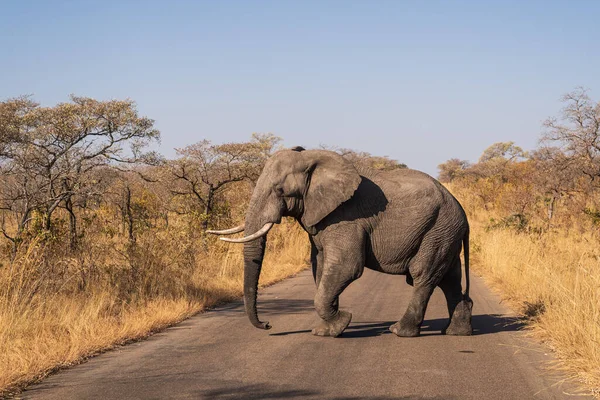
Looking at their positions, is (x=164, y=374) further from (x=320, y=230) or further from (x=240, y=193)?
(x=240, y=193)

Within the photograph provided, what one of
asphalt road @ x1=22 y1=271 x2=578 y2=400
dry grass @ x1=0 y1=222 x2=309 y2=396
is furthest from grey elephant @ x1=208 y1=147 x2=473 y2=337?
dry grass @ x1=0 y1=222 x2=309 y2=396

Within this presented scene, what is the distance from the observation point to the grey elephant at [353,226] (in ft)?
→ 26.3

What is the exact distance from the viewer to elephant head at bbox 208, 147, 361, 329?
8031 mm

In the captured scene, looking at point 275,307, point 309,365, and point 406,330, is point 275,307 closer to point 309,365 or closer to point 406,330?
point 406,330

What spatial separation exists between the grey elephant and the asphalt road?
0.46m

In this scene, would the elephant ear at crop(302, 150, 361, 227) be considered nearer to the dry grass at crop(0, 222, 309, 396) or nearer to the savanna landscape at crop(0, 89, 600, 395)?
the savanna landscape at crop(0, 89, 600, 395)

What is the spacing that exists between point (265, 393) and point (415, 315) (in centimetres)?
307

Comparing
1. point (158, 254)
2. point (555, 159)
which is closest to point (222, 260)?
point (158, 254)

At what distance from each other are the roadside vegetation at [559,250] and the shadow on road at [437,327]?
325 millimetres

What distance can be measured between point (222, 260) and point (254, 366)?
24.8 ft

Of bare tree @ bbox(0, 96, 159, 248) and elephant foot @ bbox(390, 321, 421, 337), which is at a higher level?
bare tree @ bbox(0, 96, 159, 248)

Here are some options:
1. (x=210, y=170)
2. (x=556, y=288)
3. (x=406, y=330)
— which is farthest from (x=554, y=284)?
(x=210, y=170)

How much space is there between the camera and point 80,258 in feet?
31.8

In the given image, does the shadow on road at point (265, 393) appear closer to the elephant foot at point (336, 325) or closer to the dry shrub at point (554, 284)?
the dry shrub at point (554, 284)
